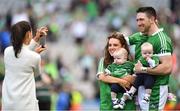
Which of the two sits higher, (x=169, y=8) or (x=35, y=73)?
(x=169, y=8)

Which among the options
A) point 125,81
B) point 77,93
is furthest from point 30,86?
point 77,93

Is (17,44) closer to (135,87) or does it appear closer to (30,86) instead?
(30,86)

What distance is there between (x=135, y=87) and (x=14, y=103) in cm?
128

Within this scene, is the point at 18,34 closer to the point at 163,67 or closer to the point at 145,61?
the point at 145,61

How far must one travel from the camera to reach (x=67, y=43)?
20.6m

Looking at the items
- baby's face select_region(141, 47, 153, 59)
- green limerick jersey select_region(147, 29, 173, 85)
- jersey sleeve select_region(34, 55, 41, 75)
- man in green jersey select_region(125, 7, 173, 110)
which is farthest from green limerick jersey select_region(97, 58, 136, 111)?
jersey sleeve select_region(34, 55, 41, 75)

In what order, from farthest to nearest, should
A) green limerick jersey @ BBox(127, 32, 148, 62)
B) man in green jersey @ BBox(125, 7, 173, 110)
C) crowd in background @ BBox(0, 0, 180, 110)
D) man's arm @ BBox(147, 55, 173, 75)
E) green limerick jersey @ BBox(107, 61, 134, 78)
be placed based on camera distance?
1. crowd in background @ BBox(0, 0, 180, 110)
2. green limerick jersey @ BBox(127, 32, 148, 62)
3. green limerick jersey @ BBox(107, 61, 134, 78)
4. man in green jersey @ BBox(125, 7, 173, 110)
5. man's arm @ BBox(147, 55, 173, 75)

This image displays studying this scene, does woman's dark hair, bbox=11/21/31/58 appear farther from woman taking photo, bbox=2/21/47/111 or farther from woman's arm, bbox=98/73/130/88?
woman's arm, bbox=98/73/130/88

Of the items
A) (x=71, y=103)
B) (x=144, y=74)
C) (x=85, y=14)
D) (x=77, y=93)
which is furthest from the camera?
(x=85, y=14)

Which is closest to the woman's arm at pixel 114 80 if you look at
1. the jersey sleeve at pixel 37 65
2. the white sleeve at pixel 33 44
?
the jersey sleeve at pixel 37 65

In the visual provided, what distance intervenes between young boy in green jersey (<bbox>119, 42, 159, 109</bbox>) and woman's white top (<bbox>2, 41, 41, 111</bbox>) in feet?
3.15

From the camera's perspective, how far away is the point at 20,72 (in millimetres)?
8406

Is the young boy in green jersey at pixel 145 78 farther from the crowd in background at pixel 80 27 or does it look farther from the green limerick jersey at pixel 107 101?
the crowd in background at pixel 80 27

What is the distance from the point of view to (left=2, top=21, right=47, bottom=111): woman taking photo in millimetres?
8398
